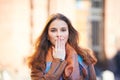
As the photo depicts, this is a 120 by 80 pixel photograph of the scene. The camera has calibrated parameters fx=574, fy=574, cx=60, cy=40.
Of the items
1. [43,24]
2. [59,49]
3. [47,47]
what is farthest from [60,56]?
[43,24]

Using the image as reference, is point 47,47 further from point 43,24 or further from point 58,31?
point 43,24

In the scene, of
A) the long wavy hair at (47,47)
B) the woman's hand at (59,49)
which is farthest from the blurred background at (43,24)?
the woman's hand at (59,49)

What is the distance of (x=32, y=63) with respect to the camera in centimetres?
344

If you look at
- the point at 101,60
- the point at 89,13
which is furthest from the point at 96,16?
the point at 101,60

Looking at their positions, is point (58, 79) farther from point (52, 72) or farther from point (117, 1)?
point (117, 1)

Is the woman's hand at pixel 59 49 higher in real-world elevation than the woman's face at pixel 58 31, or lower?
lower

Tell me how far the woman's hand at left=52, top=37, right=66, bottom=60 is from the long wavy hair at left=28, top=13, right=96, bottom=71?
2.8 inches

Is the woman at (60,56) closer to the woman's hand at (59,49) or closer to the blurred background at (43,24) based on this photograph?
the woman's hand at (59,49)

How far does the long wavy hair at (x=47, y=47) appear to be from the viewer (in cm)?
341

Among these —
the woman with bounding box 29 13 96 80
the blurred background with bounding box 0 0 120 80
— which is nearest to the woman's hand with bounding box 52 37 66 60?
the woman with bounding box 29 13 96 80

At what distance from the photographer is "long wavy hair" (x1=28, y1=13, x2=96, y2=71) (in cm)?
341

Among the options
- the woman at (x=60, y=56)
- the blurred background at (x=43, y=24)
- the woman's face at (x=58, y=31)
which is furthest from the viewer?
the blurred background at (x=43, y=24)

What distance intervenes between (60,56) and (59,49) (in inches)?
1.7

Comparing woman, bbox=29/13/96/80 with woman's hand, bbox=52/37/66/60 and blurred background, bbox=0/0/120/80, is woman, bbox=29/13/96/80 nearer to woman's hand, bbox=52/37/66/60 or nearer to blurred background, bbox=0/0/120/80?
woman's hand, bbox=52/37/66/60
